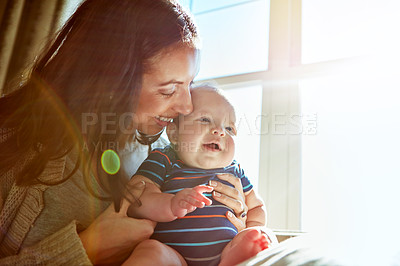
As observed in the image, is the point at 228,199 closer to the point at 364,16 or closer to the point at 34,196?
the point at 34,196

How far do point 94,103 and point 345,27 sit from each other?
A: 156cm

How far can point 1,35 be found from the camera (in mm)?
2260

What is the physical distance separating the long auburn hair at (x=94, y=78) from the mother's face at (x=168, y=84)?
0.03 meters

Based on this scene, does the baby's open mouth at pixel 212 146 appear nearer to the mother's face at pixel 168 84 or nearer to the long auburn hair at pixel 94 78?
the mother's face at pixel 168 84

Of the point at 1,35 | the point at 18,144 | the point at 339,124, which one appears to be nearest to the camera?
the point at 18,144

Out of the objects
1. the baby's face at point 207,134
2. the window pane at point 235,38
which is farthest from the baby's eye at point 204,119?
the window pane at point 235,38

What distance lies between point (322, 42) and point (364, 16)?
0.86 ft

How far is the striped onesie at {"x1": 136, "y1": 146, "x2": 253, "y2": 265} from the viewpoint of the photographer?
37.5 inches

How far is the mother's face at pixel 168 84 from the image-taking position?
3.68 feet

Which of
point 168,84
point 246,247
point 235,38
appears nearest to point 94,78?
point 168,84

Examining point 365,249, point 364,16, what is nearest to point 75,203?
point 365,249

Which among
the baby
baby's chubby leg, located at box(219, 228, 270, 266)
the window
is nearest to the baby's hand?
the baby

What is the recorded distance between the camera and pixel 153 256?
0.83 meters

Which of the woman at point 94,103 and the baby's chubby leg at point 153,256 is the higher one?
the woman at point 94,103
